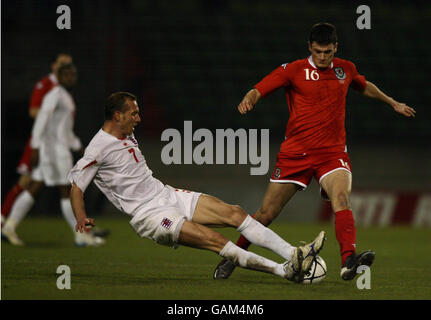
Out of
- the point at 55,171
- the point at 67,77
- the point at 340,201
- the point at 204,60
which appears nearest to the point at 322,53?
the point at 340,201

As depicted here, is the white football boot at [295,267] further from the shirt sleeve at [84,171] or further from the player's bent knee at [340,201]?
the shirt sleeve at [84,171]

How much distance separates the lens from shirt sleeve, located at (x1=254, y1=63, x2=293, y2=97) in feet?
19.6

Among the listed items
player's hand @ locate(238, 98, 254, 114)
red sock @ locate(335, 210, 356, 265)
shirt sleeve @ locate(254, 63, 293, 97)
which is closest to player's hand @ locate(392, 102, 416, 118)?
shirt sleeve @ locate(254, 63, 293, 97)

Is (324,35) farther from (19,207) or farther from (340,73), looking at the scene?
(19,207)

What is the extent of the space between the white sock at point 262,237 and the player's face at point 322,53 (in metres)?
1.37

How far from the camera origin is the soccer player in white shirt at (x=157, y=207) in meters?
5.41

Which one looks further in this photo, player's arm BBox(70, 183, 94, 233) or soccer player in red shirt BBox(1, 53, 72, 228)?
soccer player in red shirt BBox(1, 53, 72, 228)

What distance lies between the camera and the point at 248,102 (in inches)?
222

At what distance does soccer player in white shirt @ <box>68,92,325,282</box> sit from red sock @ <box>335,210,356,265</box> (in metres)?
0.31

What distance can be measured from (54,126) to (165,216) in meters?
4.14

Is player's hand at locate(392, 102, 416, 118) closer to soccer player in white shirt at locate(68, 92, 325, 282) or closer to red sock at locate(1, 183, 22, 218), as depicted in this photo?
soccer player in white shirt at locate(68, 92, 325, 282)

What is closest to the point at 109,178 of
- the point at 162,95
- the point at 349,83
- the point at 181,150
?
the point at 349,83
